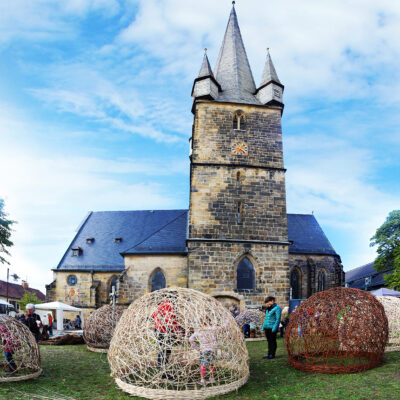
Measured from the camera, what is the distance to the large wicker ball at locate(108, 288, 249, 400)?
6.22 m

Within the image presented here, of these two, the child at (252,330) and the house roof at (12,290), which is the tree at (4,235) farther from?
the house roof at (12,290)

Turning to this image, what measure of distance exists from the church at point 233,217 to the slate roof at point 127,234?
0.88ft

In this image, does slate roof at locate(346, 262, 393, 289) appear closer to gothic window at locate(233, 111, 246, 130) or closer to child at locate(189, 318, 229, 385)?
gothic window at locate(233, 111, 246, 130)

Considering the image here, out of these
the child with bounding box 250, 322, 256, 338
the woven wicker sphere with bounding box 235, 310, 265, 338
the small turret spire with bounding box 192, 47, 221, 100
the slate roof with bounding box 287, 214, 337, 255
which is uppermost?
the small turret spire with bounding box 192, 47, 221, 100

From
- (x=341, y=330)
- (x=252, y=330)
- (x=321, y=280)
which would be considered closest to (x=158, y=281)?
(x=252, y=330)

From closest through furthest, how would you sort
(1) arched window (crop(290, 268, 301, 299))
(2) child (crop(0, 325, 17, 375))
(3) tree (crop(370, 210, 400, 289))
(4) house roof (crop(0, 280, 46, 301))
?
(2) child (crop(0, 325, 17, 375)) < (1) arched window (crop(290, 268, 301, 299)) < (3) tree (crop(370, 210, 400, 289)) < (4) house roof (crop(0, 280, 46, 301))

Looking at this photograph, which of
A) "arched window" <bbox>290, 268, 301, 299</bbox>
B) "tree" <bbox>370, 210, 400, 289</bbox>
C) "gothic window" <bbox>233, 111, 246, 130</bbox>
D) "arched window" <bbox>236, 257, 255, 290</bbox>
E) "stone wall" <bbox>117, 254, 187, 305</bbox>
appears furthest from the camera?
"tree" <bbox>370, 210, 400, 289</bbox>

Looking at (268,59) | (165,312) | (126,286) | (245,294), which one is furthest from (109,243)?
(165,312)

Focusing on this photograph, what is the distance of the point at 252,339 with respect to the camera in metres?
15.2

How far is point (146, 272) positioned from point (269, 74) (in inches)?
573

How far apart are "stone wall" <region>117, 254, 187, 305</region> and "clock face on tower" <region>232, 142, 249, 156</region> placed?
7112 millimetres

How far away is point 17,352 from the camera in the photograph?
24.2 ft

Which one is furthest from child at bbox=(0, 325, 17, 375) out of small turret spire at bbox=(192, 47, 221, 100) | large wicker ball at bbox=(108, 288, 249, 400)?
small turret spire at bbox=(192, 47, 221, 100)

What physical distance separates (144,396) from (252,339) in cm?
978
